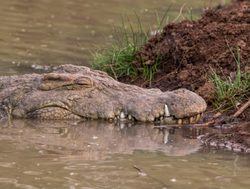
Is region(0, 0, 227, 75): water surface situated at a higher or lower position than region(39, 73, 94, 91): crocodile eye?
higher

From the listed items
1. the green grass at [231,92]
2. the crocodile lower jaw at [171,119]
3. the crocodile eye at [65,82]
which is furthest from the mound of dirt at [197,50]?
the crocodile eye at [65,82]

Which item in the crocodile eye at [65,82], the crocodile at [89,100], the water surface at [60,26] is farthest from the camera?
the water surface at [60,26]

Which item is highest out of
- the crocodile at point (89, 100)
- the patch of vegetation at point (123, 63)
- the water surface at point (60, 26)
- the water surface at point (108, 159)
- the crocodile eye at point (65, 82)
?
the water surface at point (60, 26)

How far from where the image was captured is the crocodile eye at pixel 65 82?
904cm

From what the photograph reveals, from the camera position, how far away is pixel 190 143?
7883 mm

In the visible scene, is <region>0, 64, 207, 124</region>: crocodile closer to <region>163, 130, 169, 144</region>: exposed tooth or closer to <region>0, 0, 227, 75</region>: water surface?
<region>163, 130, 169, 144</region>: exposed tooth

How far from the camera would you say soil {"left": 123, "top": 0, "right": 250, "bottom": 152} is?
1003cm

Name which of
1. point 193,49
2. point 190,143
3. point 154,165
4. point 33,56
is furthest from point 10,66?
point 154,165

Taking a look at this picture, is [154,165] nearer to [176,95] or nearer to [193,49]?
[176,95]

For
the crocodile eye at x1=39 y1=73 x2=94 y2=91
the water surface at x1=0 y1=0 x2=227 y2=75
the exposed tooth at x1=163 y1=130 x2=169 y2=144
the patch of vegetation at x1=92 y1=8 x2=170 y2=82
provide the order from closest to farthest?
1. the exposed tooth at x1=163 y1=130 x2=169 y2=144
2. the crocodile eye at x1=39 y1=73 x2=94 y2=91
3. the patch of vegetation at x1=92 y1=8 x2=170 y2=82
4. the water surface at x1=0 y1=0 x2=227 y2=75

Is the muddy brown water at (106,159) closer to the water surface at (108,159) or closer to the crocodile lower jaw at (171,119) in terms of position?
the water surface at (108,159)

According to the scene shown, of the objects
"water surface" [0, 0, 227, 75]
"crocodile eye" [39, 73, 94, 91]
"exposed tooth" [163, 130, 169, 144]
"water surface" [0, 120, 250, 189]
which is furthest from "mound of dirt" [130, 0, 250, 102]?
"water surface" [0, 0, 227, 75]

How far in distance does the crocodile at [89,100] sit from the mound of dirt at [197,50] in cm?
105

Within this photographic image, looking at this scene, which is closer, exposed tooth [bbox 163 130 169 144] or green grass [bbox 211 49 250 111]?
exposed tooth [bbox 163 130 169 144]
